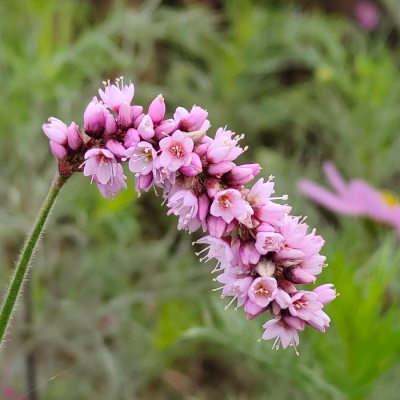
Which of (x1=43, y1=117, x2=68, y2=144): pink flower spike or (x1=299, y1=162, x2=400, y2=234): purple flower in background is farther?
(x1=299, y1=162, x2=400, y2=234): purple flower in background

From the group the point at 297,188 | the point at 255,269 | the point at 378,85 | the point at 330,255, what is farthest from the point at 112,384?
the point at 378,85

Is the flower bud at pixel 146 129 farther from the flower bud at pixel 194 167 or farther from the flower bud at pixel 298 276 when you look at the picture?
the flower bud at pixel 298 276

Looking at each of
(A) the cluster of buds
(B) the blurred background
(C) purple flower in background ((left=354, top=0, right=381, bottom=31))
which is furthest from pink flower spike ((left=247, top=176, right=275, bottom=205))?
(C) purple flower in background ((left=354, top=0, right=381, bottom=31))

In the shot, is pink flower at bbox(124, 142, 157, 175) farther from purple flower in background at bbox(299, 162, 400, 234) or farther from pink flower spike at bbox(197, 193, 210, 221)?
purple flower in background at bbox(299, 162, 400, 234)

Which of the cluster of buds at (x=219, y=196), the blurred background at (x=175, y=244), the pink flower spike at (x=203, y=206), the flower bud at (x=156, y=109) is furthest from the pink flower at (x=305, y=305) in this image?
the blurred background at (x=175, y=244)

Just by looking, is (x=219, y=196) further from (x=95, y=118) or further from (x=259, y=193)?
(x=95, y=118)

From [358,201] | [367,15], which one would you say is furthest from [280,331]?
[367,15]
